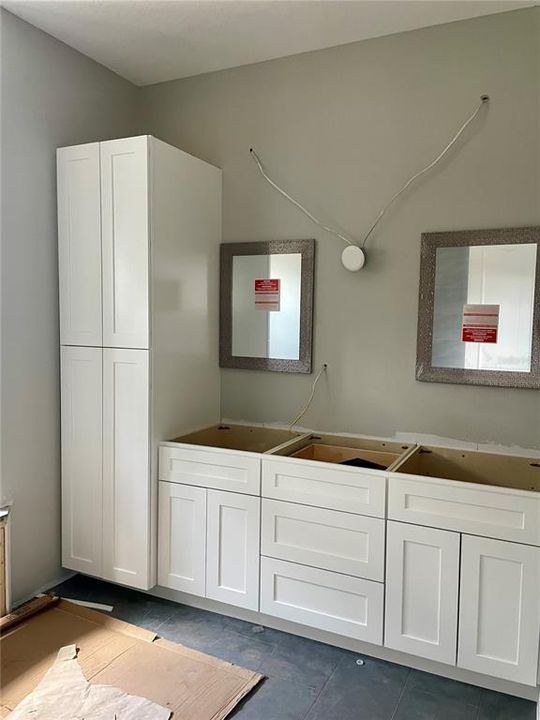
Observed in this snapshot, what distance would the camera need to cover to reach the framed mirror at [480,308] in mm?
2367

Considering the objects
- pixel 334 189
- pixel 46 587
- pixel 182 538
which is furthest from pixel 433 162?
pixel 46 587

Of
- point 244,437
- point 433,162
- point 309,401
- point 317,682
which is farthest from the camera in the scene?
point 244,437

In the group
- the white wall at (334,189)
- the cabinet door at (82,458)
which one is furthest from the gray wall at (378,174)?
the cabinet door at (82,458)

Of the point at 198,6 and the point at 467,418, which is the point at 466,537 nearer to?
the point at 467,418

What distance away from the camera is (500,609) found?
1991 mm

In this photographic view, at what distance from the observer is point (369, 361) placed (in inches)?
107

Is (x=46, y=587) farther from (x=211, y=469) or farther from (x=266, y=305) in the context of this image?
(x=266, y=305)

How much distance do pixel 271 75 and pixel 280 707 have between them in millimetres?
2834

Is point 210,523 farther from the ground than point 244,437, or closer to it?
closer to it

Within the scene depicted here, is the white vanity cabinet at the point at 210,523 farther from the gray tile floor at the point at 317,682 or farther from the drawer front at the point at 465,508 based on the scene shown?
the drawer front at the point at 465,508

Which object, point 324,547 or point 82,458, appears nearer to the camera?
point 324,547

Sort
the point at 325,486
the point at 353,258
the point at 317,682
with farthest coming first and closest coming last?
1. the point at 353,258
2. the point at 325,486
3. the point at 317,682

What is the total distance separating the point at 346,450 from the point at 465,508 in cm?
76

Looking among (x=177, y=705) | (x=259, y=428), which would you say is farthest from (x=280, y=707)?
(x=259, y=428)
